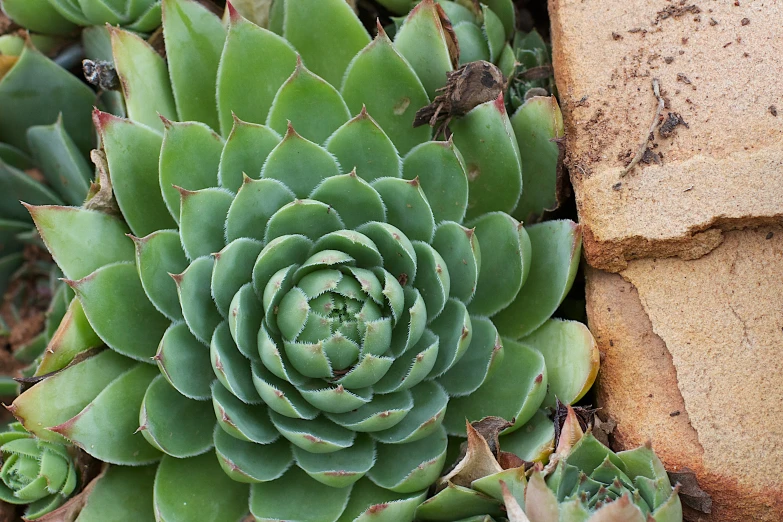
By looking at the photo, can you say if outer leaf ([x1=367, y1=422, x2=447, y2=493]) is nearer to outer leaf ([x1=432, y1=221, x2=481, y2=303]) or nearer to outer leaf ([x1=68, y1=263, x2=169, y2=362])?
outer leaf ([x1=432, y1=221, x2=481, y2=303])

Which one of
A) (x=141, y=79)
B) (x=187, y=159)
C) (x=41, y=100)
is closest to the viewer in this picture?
(x=187, y=159)

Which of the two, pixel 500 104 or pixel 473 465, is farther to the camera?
pixel 500 104

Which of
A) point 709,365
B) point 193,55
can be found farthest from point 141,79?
point 709,365

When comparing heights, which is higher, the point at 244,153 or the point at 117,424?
the point at 244,153

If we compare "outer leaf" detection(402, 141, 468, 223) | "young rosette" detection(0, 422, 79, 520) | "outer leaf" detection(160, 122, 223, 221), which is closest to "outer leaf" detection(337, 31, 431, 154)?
"outer leaf" detection(402, 141, 468, 223)

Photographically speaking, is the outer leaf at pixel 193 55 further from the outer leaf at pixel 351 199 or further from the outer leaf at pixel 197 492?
the outer leaf at pixel 197 492

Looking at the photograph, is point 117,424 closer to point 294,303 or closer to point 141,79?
point 294,303

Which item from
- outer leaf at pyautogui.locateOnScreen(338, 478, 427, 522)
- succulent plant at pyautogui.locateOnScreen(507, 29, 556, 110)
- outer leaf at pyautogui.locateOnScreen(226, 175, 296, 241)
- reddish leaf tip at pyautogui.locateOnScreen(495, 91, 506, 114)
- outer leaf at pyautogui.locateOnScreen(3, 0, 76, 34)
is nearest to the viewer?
outer leaf at pyautogui.locateOnScreen(338, 478, 427, 522)
